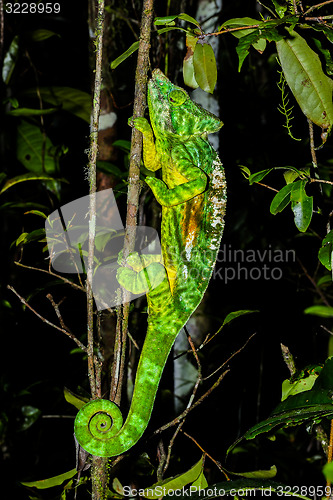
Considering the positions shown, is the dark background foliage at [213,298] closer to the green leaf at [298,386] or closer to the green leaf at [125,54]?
the green leaf at [298,386]

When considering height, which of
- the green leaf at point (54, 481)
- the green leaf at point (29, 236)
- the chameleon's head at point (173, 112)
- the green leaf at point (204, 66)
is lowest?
the green leaf at point (54, 481)

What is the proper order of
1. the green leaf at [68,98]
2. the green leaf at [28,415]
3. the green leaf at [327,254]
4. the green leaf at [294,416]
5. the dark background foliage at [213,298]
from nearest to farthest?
the green leaf at [294,416] → the green leaf at [327,254] → the green leaf at [28,415] → the dark background foliage at [213,298] → the green leaf at [68,98]

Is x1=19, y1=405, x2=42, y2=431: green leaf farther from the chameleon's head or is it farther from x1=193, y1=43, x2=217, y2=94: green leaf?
x1=193, y1=43, x2=217, y2=94: green leaf

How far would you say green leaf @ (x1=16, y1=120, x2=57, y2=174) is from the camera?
259cm

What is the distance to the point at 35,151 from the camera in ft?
8.53

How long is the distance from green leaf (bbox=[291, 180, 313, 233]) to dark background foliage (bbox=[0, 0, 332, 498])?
0.83m

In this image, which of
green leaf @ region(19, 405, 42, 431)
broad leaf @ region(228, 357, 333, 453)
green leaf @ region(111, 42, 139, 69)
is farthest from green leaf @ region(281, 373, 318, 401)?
green leaf @ region(19, 405, 42, 431)

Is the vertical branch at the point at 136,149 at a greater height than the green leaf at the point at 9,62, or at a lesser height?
lesser

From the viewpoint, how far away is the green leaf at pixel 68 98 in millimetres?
2619

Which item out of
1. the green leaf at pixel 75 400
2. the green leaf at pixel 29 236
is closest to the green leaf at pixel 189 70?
the green leaf at pixel 29 236

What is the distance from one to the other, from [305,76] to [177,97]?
393 millimetres

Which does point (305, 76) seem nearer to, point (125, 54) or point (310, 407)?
point (125, 54)

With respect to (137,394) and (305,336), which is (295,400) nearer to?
(137,394)

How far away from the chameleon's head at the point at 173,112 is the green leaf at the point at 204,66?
0.09 meters
